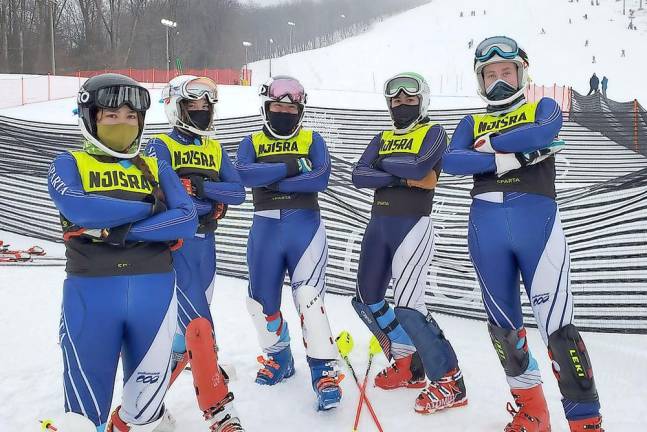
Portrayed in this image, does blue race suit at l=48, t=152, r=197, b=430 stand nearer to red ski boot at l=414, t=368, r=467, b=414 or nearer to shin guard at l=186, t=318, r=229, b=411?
shin guard at l=186, t=318, r=229, b=411

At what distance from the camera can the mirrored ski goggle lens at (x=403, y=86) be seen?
4180 millimetres

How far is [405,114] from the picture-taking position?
425cm

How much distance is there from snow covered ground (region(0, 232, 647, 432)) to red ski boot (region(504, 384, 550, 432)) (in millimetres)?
220

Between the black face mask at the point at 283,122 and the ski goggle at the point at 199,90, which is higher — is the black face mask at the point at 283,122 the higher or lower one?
the lower one

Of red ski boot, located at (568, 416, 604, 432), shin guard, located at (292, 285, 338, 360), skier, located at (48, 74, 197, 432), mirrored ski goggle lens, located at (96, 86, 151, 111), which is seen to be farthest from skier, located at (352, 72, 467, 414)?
mirrored ski goggle lens, located at (96, 86, 151, 111)

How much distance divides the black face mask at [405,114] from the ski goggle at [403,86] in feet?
0.34

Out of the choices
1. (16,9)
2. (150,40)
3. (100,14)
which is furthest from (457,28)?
(16,9)

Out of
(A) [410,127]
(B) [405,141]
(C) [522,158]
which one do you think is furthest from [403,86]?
(C) [522,158]

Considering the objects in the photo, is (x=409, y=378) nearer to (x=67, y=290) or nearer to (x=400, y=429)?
(x=400, y=429)

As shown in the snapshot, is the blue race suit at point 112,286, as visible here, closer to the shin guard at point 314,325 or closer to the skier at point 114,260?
the skier at point 114,260

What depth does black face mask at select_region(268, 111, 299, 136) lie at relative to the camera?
14.6 feet

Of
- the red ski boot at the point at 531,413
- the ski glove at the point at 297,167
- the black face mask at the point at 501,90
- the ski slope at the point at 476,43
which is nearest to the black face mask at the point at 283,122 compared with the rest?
the ski glove at the point at 297,167

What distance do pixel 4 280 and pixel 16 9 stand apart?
52.6 metres

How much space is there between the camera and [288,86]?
4434 millimetres
